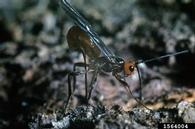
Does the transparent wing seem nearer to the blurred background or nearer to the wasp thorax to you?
the wasp thorax

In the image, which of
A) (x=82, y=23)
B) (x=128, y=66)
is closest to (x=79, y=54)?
(x=82, y=23)

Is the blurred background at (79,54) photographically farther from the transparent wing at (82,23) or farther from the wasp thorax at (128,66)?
the transparent wing at (82,23)

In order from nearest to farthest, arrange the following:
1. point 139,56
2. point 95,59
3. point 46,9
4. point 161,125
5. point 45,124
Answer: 1. point 161,125
2. point 45,124
3. point 95,59
4. point 139,56
5. point 46,9

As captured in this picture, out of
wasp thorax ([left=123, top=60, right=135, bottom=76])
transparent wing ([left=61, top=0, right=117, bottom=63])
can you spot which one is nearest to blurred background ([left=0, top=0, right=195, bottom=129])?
wasp thorax ([left=123, top=60, right=135, bottom=76])

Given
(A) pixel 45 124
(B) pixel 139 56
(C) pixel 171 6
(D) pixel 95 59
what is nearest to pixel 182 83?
(B) pixel 139 56

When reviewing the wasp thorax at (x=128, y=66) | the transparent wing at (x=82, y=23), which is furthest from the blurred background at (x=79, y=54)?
the transparent wing at (x=82, y=23)

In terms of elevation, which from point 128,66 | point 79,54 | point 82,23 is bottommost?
point 128,66

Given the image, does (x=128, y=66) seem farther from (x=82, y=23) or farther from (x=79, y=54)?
(x=79, y=54)

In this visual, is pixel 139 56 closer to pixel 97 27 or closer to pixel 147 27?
pixel 147 27

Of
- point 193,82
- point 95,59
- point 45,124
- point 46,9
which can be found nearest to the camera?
point 45,124
